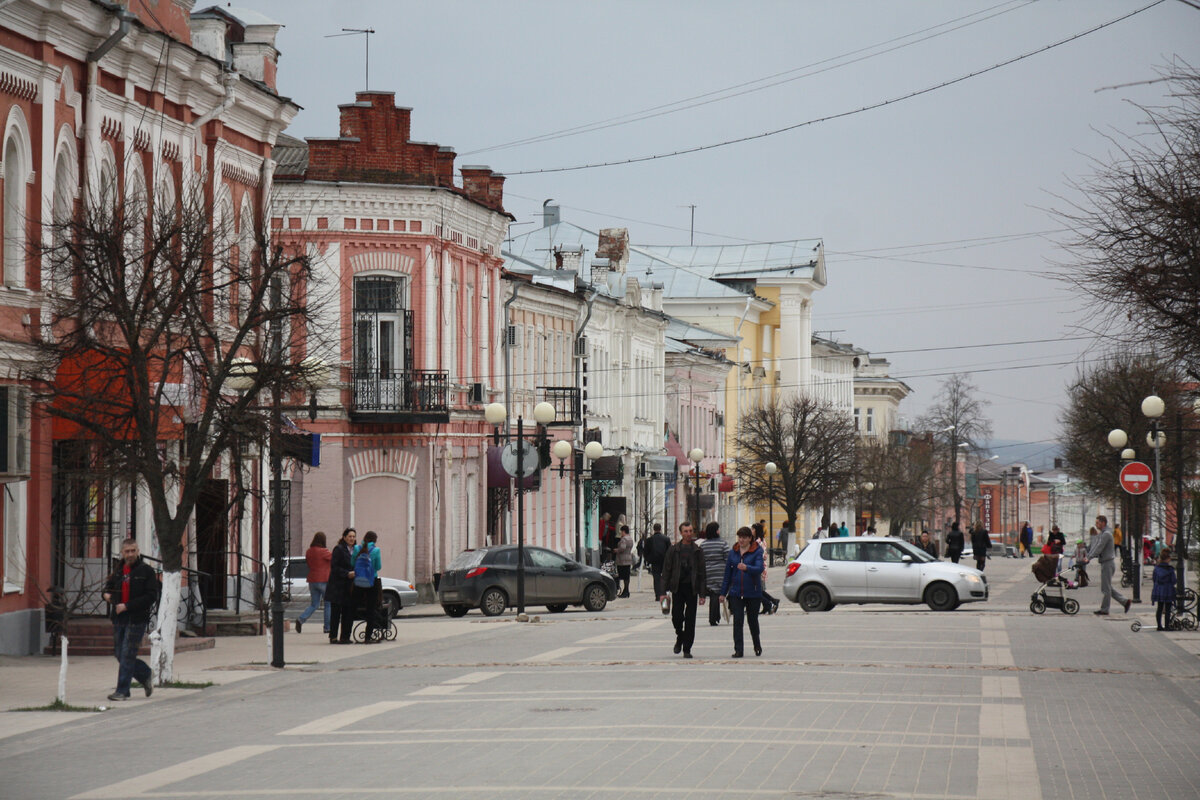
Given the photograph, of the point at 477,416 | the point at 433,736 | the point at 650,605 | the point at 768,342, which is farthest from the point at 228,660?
the point at 768,342

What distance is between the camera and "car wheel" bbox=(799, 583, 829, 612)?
3462 cm

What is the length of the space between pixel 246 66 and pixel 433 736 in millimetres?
20950

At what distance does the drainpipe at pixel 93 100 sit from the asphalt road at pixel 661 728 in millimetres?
7771

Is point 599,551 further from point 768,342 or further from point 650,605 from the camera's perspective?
point 768,342

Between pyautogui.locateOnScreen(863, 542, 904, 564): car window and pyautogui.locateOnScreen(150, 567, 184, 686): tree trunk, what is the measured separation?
59.3 feet

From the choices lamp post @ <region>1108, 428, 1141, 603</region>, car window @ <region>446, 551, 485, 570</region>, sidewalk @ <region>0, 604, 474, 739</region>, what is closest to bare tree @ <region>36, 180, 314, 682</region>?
sidewalk @ <region>0, 604, 474, 739</region>

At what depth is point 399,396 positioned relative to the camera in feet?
133

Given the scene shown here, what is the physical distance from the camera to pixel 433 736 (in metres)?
14.3

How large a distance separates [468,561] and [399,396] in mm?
6620

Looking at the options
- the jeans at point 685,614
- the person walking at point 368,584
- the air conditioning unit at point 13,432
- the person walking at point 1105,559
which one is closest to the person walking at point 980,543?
the person walking at point 1105,559

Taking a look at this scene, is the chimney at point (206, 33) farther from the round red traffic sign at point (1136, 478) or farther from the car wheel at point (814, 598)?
the round red traffic sign at point (1136, 478)

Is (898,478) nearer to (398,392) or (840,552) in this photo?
(398,392)

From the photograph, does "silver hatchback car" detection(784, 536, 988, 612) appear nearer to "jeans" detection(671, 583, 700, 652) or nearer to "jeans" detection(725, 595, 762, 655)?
"jeans" detection(725, 595, 762, 655)

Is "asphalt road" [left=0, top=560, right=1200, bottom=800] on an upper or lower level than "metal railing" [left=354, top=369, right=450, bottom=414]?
lower
